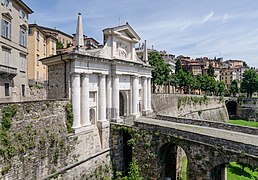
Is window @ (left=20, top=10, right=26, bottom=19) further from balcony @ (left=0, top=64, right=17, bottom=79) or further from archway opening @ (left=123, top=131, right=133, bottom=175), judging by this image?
archway opening @ (left=123, top=131, right=133, bottom=175)

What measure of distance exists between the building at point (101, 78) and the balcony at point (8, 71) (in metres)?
5.71

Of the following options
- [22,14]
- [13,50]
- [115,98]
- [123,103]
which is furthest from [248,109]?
[13,50]

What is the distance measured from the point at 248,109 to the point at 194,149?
5388cm

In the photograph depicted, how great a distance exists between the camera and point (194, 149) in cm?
1352

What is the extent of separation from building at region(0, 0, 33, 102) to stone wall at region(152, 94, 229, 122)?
58.6ft

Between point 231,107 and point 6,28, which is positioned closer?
point 6,28

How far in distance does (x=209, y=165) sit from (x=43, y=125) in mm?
10471

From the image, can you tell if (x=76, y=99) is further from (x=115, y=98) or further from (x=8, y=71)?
(x=8, y=71)


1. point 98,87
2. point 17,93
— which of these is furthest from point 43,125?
point 17,93

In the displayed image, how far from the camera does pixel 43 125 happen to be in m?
12.7

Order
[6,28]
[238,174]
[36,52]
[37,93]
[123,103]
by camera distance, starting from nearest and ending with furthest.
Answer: [238,174] → [6,28] → [123,103] → [37,93] → [36,52]

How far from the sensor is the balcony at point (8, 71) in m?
19.9

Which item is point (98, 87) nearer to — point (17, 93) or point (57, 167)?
point (57, 167)

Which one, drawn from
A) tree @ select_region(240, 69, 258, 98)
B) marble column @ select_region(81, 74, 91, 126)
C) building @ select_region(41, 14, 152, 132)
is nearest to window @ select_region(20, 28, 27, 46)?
building @ select_region(41, 14, 152, 132)
